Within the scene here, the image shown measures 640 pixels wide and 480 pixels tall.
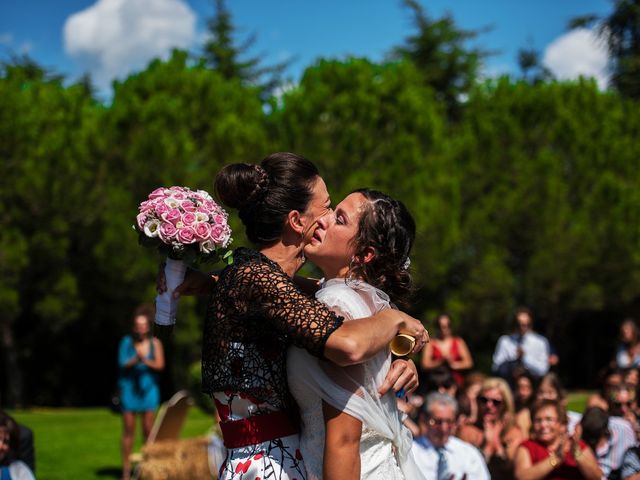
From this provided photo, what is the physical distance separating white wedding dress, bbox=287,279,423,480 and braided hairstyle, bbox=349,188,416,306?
0.07 metres

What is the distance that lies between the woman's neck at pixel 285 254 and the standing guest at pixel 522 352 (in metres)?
8.54

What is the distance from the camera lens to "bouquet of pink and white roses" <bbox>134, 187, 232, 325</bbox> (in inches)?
122

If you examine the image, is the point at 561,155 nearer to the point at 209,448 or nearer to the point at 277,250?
the point at 209,448

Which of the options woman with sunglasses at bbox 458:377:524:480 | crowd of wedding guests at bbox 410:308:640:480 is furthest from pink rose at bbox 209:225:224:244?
woman with sunglasses at bbox 458:377:524:480

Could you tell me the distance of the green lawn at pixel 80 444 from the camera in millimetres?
10281

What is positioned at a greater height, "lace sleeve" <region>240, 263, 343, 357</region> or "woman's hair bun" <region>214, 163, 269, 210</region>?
"woman's hair bun" <region>214, 163, 269, 210</region>

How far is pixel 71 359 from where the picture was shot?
83.4 ft

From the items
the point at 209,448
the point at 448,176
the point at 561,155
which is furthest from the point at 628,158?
the point at 209,448

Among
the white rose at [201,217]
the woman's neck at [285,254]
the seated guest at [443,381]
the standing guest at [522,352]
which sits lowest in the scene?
the standing guest at [522,352]

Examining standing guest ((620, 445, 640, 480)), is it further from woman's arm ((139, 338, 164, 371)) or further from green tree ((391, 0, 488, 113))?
green tree ((391, 0, 488, 113))

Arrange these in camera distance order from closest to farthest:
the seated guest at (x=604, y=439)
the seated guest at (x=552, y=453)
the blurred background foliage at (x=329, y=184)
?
the seated guest at (x=552, y=453) < the seated guest at (x=604, y=439) < the blurred background foliage at (x=329, y=184)

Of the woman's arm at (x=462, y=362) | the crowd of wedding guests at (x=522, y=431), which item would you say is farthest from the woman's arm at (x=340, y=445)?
the woman's arm at (x=462, y=362)

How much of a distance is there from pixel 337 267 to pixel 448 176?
779 inches

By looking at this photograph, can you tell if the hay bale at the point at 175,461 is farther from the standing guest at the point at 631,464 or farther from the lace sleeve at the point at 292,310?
the lace sleeve at the point at 292,310
